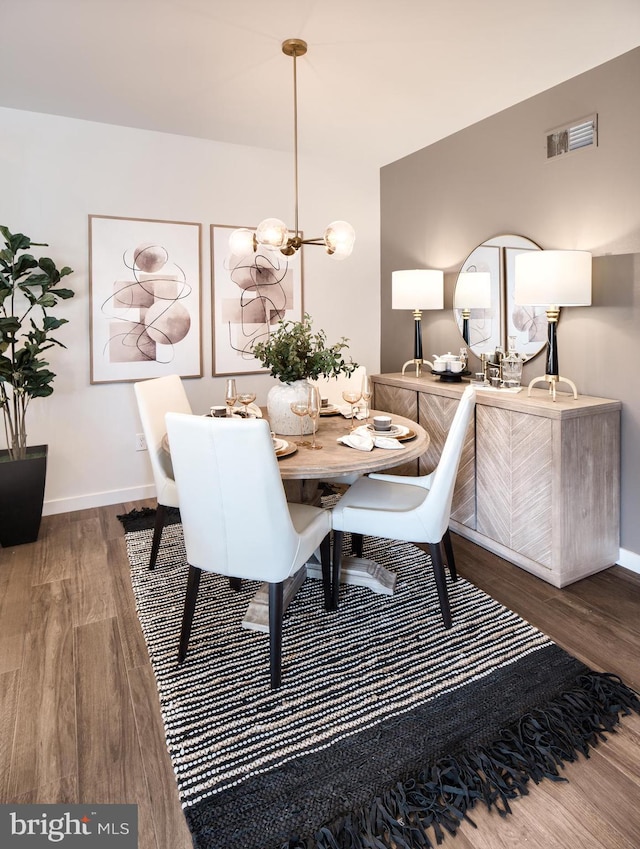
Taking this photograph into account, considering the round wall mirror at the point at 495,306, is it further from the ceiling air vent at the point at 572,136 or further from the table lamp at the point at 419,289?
the ceiling air vent at the point at 572,136

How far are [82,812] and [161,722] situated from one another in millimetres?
366

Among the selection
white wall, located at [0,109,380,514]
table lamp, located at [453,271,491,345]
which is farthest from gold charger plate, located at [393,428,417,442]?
white wall, located at [0,109,380,514]

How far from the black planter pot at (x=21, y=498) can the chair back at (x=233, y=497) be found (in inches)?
64.7

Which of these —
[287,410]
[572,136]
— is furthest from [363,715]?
[572,136]

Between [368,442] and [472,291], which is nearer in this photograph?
[368,442]

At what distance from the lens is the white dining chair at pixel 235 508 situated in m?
1.75

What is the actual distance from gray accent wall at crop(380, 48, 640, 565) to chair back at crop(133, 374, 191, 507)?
7.00ft

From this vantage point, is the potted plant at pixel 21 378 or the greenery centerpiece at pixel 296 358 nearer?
the greenery centerpiece at pixel 296 358

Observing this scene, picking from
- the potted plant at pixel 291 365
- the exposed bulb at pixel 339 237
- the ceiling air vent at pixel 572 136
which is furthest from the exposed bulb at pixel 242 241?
the ceiling air vent at pixel 572 136

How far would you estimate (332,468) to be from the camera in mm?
2033

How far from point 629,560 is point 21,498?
3.41 m

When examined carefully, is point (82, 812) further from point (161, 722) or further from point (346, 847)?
point (346, 847)

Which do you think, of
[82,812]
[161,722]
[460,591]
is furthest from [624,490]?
[82,812]

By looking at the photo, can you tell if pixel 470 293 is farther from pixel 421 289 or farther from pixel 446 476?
pixel 446 476
